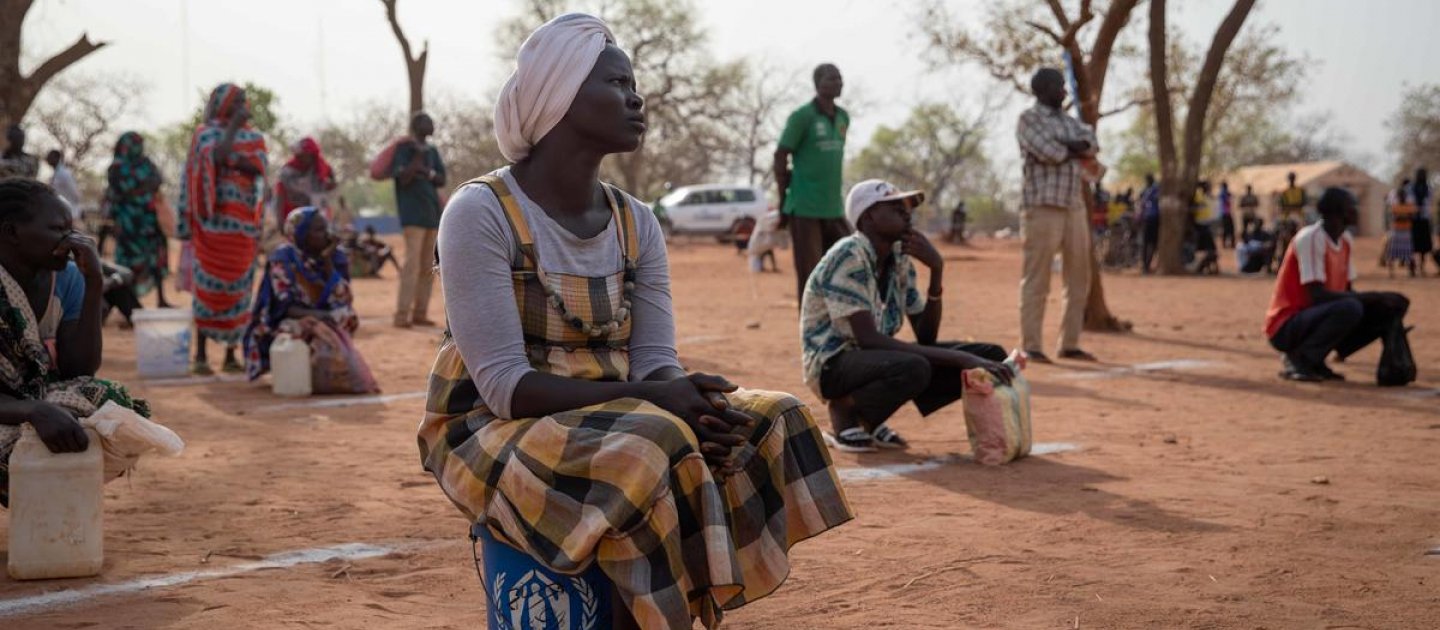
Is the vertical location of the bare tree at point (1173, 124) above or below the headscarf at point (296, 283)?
above

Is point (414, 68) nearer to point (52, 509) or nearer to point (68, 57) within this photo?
Answer: point (68, 57)

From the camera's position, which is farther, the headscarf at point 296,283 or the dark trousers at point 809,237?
the dark trousers at point 809,237

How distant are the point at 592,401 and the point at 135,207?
37.6 ft

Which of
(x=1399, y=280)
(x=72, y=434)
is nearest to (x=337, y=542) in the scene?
(x=72, y=434)

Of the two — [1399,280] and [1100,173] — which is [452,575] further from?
[1399,280]

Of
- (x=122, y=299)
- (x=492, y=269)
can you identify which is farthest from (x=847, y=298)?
(x=122, y=299)

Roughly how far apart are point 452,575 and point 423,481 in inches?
61.0

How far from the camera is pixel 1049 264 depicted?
9906 mm

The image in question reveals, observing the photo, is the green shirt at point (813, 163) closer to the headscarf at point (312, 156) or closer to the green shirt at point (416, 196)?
the green shirt at point (416, 196)

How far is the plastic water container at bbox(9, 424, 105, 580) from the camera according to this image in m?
4.20

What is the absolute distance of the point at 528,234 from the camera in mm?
2975

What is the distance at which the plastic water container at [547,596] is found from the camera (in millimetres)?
2828

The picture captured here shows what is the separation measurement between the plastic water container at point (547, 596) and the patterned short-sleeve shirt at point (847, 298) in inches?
139

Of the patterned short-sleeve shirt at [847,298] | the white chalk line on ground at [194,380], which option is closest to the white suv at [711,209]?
the white chalk line on ground at [194,380]
